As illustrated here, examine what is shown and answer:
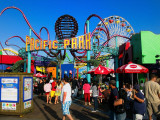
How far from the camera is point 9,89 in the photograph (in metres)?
8.15

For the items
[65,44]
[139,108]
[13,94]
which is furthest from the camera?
[65,44]

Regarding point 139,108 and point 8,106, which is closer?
point 139,108

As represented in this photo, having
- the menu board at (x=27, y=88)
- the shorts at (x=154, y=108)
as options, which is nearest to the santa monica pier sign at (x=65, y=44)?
the menu board at (x=27, y=88)

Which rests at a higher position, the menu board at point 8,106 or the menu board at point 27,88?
the menu board at point 27,88

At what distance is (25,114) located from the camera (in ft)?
27.9

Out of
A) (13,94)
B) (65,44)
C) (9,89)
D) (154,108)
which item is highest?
(65,44)

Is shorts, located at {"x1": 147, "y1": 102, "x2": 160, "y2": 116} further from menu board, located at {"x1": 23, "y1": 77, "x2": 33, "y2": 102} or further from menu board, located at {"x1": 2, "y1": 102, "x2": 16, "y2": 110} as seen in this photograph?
menu board, located at {"x1": 2, "y1": 102, "x2": 16, "y2": 110}

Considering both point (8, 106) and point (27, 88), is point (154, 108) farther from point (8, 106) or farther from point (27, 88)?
point (8, 106)

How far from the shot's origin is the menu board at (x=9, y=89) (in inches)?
317

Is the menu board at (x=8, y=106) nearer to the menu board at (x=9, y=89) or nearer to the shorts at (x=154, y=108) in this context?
the menu board at (x=9, y=89)

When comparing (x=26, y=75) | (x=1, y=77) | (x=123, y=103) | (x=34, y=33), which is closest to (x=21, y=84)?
(x=26, y=75)

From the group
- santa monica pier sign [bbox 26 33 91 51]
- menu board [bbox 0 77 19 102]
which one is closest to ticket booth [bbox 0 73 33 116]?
menu board [bbox 0 77 19 102]

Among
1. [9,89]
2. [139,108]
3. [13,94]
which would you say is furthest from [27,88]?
[139,108]

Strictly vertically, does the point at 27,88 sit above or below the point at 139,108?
above
